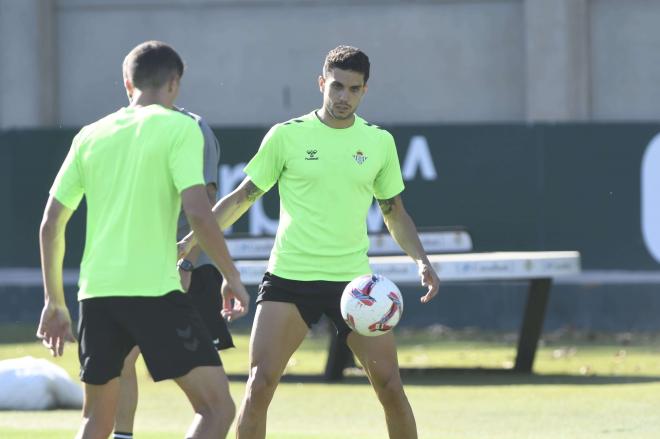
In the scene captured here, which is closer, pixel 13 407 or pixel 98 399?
pixel 98 399

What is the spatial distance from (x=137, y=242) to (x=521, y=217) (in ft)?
37.6

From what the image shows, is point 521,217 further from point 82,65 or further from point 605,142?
point 82,65

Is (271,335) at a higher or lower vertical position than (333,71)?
lower

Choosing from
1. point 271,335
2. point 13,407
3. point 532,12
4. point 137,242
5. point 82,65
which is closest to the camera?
point 137,242

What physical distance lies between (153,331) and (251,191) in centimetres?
175

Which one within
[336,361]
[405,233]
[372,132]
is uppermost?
[372,132]

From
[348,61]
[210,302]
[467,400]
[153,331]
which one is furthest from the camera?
[467,400]

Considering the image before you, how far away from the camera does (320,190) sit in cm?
805

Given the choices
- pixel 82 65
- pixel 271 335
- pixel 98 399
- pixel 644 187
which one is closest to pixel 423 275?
pixel 271 335

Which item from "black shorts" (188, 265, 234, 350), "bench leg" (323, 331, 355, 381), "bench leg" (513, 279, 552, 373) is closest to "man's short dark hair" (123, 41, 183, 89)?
"black shorts" (188, 265, 234, 350)

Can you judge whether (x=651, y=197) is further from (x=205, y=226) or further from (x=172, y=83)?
(x=205, y=226)

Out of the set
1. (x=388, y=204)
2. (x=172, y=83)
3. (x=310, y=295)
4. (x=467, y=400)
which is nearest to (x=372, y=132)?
(x=388, y=204)

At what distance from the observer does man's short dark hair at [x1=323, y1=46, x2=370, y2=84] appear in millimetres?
8031

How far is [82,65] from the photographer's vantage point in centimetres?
2458
